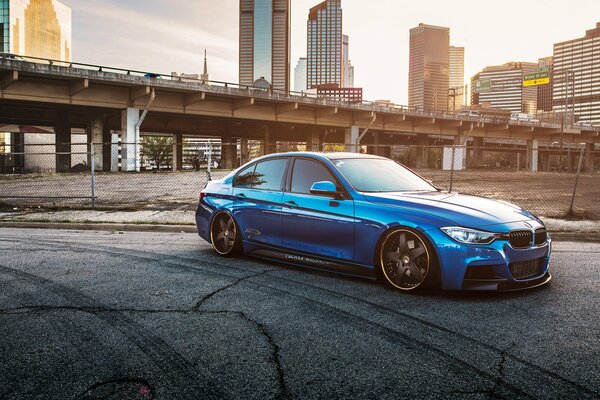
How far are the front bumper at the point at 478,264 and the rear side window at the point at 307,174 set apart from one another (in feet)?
5.41

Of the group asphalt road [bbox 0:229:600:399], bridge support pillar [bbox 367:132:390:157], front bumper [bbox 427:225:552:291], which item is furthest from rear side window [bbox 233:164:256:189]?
bridge support pillar [bbox 367:132:390:157]

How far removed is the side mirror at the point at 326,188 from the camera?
5590 millimetres

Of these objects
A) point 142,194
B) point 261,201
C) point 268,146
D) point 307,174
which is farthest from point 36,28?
point 307,174

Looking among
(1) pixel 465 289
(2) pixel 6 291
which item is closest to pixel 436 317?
(1) pixel 465 289

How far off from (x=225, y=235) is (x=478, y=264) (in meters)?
3.63

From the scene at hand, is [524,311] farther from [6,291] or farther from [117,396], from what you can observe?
[6,291]

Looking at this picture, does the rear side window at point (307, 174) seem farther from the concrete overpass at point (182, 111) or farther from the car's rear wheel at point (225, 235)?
the concrete overpass at point (182, 111)

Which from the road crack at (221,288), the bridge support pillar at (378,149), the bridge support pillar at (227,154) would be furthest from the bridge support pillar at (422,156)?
the road crack at (221,288)

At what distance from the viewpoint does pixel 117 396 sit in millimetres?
2744

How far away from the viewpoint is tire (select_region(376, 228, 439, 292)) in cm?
484

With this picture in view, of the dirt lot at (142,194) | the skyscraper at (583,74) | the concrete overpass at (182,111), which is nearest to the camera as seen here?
the dirt lot at (142,194)

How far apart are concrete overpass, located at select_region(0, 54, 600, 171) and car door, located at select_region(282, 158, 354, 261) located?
11.8 metres

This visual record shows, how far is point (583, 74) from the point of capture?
178 meters

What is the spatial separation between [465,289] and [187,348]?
264 centimetres
